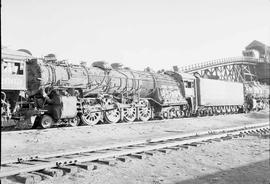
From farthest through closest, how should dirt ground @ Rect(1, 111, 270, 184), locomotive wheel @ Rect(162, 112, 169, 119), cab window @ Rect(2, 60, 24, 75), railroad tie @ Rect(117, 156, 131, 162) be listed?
locomotive wheel @ Rect(162, 112, 169, 119)
cab window @ Rect(2, 60, 24, 75)
railroad tie @ Rect(117, 156, 131, 162)
dirt ground @ Rect(1, 111, 270, 184)

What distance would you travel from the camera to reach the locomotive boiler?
527 inches

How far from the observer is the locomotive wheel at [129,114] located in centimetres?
1747

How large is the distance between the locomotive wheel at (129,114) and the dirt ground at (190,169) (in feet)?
25.2

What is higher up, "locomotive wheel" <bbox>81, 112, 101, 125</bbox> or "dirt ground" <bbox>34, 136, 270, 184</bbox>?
"locomotive wheel" <bbox>81, 112, 101, 125</bbox>

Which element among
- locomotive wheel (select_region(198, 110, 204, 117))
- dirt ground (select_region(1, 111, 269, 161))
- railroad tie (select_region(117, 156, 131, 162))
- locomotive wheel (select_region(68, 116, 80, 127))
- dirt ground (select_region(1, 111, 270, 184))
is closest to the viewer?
dirt ground (select_region(1, 111, 270, 184))

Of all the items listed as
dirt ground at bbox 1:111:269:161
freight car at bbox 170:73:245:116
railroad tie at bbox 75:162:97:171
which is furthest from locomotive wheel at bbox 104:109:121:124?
railroad tie at bbox 75:162:97:171

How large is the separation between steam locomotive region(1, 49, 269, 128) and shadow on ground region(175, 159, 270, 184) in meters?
7.76

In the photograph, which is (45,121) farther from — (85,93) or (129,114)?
(129,114)

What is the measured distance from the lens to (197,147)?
10125mm

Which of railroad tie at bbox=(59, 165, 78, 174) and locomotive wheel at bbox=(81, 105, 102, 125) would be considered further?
locomotive wheel at bbox=(81, 105, 102, 125)

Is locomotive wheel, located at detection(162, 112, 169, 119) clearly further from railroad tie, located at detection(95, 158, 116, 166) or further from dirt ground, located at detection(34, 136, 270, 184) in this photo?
railroad tie, located at detection(95, 158, 116, 166)

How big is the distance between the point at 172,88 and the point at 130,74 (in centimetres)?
414

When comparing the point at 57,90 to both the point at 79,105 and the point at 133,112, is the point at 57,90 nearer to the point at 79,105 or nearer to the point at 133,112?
the point at 79,105

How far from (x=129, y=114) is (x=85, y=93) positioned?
3.38 meters
